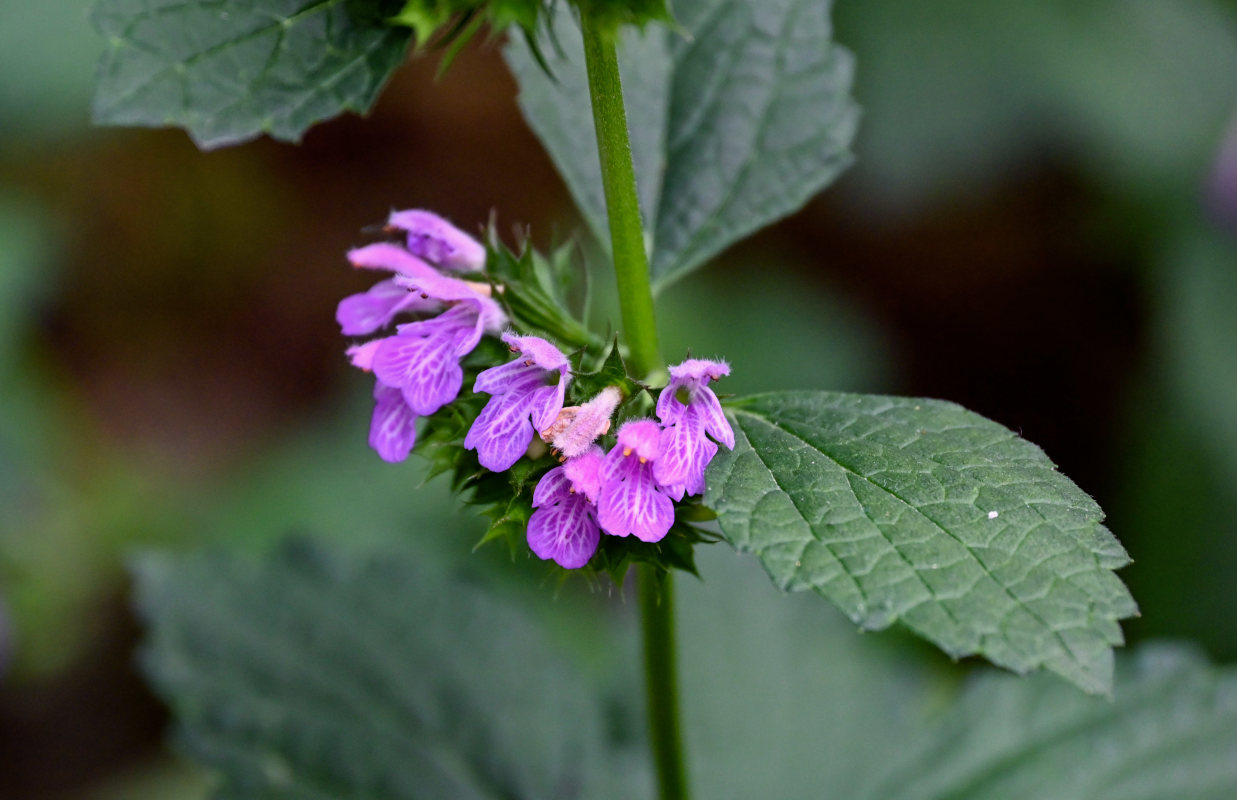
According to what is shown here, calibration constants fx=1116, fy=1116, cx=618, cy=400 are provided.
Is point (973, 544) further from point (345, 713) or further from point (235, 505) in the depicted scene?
point (235, 505)

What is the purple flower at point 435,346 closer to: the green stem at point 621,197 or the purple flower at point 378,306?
the purple flower at point 378,306

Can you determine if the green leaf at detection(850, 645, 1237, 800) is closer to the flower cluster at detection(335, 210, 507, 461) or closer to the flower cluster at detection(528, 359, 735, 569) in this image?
the flower cluster at detection(528, 359, 735, 569)

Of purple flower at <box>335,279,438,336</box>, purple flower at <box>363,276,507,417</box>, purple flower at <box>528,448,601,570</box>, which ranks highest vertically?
purple flower at <box>335,279,438,336</box>

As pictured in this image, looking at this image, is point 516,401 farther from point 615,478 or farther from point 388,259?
point 388,259

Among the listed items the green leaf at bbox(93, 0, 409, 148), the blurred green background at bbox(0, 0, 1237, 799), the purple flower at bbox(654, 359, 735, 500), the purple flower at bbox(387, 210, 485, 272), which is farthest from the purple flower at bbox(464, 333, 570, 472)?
the blurred green background at bbox(0, 0, 1237, 799)

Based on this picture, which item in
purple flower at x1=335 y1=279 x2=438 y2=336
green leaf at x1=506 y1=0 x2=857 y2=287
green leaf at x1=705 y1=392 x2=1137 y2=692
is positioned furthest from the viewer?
green leaf at x1=506 y1=0 x2=857 y2=287

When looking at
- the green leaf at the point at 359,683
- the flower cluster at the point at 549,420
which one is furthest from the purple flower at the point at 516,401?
the green leaf at the point at 359,683

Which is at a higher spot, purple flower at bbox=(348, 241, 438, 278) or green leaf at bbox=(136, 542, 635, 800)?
purple flower at bbox=(348, 241, 438, 278)
